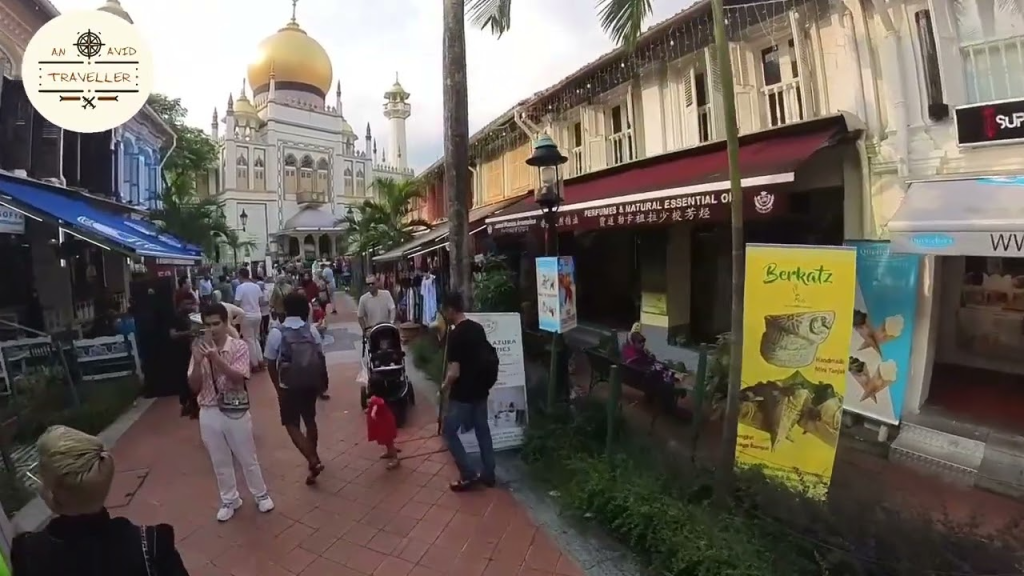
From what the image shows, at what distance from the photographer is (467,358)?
453 centimetres

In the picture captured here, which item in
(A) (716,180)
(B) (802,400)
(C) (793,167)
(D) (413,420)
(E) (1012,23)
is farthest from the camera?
(D) (413,420)

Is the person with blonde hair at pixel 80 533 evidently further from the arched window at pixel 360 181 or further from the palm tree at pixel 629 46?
the arched window at pixel 360 181

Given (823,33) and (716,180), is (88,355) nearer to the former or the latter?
(716,180)

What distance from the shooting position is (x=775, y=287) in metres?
3.74

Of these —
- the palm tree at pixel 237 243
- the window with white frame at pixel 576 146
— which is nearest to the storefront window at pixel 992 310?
the window with white frame at pixel 576 146

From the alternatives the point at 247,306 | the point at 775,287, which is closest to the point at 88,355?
the point at 247,306

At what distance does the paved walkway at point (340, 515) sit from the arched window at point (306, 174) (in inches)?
1671

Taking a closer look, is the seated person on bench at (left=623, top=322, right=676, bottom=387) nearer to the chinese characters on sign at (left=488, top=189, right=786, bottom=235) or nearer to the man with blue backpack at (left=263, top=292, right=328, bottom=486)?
the chinese characters on sign at (left=488, top=189, right=786, bottom=235)

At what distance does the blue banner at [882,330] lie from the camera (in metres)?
5.34

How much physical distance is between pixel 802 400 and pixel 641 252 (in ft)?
20.5

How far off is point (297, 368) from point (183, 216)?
18801 millimetres

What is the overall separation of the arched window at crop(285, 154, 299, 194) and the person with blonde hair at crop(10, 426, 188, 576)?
46.9 m

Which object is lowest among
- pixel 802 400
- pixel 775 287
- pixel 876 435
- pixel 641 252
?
pixel 876 435

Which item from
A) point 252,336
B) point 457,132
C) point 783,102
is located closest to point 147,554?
point 457,132
